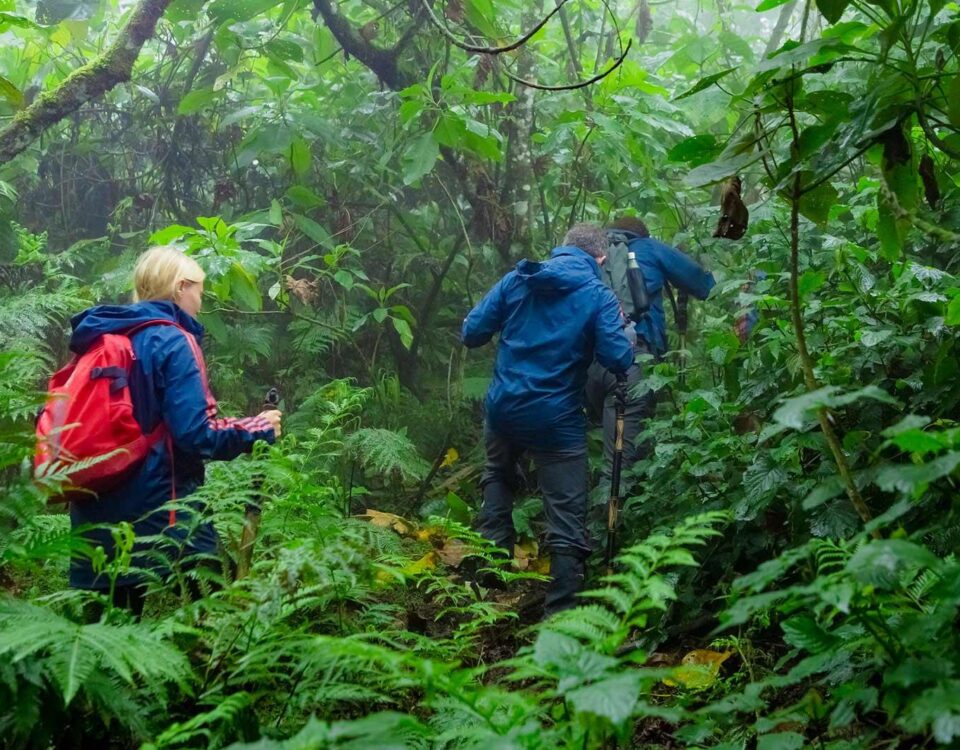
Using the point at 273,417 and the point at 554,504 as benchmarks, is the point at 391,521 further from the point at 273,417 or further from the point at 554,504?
the point at 273,417

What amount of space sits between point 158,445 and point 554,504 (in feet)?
7.53

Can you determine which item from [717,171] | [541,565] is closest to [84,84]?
[541,565]

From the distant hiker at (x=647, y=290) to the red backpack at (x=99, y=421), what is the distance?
335cm

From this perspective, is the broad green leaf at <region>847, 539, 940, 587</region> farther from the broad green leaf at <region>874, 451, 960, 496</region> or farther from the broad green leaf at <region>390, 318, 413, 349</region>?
the broad green leaf at <region>390, 318, 413, 349</region>

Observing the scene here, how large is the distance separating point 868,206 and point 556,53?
4.78m

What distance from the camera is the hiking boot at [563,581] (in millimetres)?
4738

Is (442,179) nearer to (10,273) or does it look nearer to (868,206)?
(10,273)

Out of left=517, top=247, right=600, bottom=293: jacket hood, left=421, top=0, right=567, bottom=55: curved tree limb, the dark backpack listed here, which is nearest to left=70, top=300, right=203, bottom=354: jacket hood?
left=421, top=0, right=567, bottom=55: curved tree limb

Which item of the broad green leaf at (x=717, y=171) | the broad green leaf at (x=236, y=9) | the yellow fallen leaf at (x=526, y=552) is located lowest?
the yellow fallen leaf at (x=526, y=552)

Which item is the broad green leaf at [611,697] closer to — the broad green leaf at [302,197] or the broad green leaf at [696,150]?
the broad green leaf at [696,150]

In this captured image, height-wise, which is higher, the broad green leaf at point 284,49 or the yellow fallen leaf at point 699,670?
the broad green leaf at point 284,49

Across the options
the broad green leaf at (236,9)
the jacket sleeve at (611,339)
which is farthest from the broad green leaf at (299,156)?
the jacket sleeve at (611,339)

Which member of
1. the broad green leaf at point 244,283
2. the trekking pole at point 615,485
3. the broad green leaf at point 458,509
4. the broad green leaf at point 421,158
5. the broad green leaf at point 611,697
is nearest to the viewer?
the broad green leaf at point 611,697

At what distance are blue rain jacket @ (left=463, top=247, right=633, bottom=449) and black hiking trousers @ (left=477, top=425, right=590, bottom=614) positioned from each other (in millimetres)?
106
